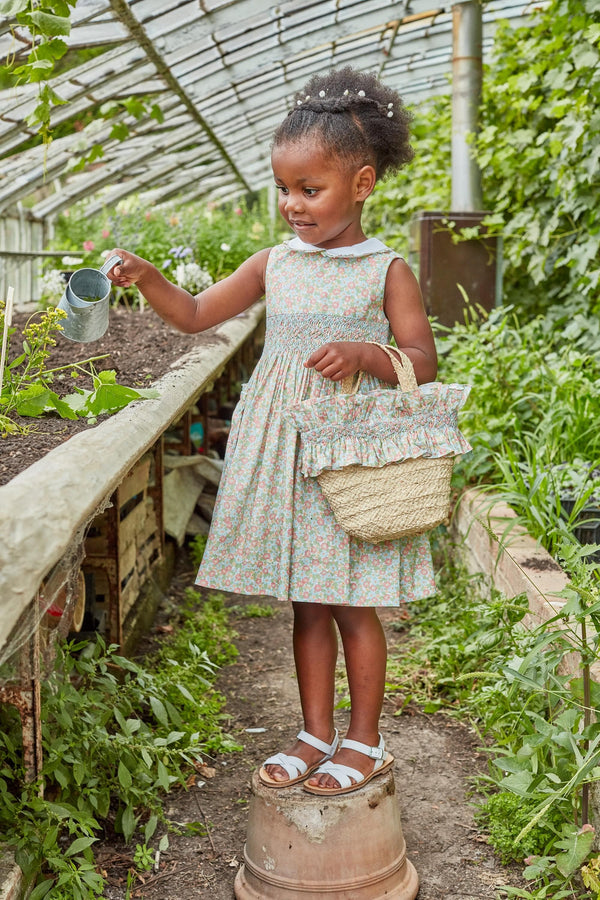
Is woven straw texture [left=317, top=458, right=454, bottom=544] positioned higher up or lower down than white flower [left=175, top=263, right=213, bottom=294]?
lower down

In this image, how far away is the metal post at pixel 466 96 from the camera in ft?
19.4

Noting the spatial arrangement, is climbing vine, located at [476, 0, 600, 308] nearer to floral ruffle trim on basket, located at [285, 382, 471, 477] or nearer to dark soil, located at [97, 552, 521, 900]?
dark soil, located at [97, 552, 521, 900]

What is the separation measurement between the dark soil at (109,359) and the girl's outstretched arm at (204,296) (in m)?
0.29

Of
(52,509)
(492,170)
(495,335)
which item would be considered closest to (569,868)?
(52,509)

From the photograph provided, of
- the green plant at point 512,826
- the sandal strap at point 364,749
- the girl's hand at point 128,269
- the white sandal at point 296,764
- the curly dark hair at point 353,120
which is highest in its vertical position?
the curly dark hair at point 353,120

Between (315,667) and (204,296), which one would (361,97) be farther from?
(315,667)

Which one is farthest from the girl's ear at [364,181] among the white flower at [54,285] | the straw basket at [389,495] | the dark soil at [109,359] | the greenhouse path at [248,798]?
the white flower at [54,285]

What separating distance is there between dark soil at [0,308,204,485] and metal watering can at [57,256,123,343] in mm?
215

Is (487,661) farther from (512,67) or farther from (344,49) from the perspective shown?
(344,49)

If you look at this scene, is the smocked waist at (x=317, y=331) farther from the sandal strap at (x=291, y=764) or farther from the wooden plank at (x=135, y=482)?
the wooden plank at (x=135, y=482)

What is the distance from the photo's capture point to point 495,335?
4.40 metres

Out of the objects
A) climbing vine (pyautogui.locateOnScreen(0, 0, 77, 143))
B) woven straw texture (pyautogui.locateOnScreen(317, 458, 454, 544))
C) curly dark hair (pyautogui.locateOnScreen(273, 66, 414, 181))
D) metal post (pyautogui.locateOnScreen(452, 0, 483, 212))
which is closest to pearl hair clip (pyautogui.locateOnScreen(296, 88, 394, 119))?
curly dark hair (pyautogui.locateOnScreen(273, 66, 414, 181))

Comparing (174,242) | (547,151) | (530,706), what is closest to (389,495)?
(530,706)

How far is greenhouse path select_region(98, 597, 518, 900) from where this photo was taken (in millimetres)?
2121
